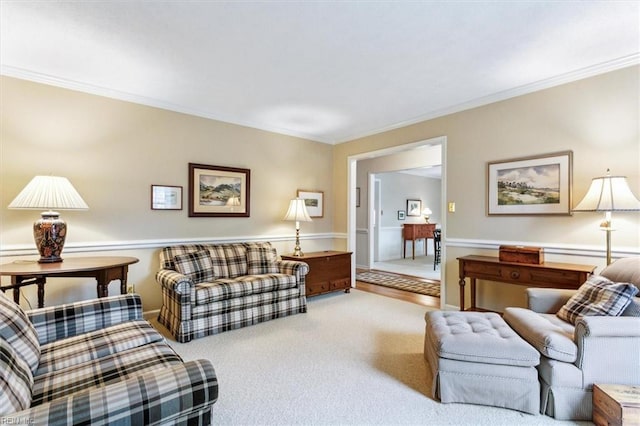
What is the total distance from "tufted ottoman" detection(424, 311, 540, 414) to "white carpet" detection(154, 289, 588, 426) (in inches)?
→ 2.6

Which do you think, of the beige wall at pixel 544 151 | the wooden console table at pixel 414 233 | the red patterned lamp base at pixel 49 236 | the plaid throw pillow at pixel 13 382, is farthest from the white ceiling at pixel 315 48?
the wooden console table at pixel 414 233

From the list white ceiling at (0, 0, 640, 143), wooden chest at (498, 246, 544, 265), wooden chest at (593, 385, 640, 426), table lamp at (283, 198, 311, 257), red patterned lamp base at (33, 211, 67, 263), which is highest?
white ceiling at (0, 0, 640, 143)

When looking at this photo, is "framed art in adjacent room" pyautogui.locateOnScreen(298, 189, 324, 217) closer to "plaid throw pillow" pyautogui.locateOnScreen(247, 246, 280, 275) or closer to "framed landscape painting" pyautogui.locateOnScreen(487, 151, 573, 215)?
"plaid throw pillow" pyautogui.locateOnScreen(247, 246, 280, 275)

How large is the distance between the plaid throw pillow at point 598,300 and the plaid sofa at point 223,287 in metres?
2.50

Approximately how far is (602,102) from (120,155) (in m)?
4.77

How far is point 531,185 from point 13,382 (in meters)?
3.96

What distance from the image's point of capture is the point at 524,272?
2869mm

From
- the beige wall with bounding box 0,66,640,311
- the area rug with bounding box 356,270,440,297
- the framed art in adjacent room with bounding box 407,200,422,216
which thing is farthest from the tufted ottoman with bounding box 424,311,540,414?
the framed art in adjacent room with bounding box 407,200,422,216

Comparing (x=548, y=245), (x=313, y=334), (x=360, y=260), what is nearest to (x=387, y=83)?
(x=548, y=245)

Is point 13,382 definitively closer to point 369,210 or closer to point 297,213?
point 297,213

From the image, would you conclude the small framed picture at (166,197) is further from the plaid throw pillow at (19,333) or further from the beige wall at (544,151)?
the beige wall at (544,151)

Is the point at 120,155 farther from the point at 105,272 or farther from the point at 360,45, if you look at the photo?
the point at 360,45

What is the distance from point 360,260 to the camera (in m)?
7.02

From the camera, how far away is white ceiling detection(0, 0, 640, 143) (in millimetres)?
1985
